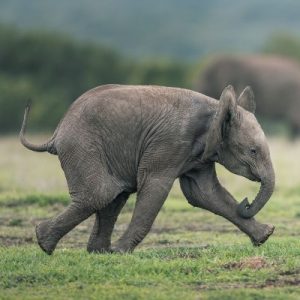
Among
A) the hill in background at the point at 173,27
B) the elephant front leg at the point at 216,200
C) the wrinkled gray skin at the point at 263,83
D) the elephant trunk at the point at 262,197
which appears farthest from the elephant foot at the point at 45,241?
the hill in background at the point at 173,27

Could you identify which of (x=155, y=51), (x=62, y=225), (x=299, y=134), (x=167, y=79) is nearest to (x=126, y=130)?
(x=62, y=225)

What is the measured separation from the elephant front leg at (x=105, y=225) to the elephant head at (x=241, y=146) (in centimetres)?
101

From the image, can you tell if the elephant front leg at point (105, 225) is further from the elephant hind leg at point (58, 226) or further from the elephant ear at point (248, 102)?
the elephant ear at point (248, 102)

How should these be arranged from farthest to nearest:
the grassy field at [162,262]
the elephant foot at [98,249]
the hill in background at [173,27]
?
the hill in background at [173,27] < the elephant foot at [98,249] < the grassy field at [162,262]

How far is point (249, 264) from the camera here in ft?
33.9

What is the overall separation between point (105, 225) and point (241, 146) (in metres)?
1.51

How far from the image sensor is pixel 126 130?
11625mm

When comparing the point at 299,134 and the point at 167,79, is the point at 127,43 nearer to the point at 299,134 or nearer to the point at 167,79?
the point at 167,79

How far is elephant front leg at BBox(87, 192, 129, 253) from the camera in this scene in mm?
11930

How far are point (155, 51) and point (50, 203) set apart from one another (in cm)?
14794

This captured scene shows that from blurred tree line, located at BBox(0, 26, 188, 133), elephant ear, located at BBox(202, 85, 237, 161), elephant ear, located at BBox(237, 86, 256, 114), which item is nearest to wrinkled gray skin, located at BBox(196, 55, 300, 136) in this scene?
blurred tree line, located at BBox(0, 26, 188, 133)

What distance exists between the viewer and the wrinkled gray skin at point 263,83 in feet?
100

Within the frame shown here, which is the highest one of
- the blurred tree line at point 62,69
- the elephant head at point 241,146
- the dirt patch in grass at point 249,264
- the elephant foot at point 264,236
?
the elephant head at point 241,146

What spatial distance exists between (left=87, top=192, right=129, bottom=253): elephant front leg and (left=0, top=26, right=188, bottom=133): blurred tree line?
2782 centimetres
